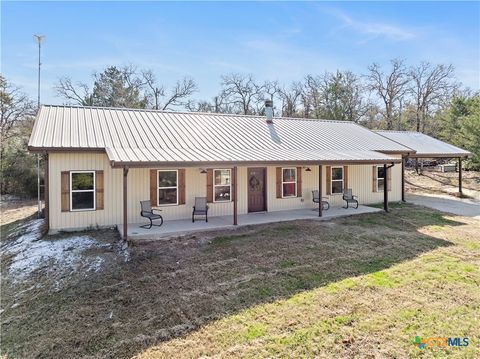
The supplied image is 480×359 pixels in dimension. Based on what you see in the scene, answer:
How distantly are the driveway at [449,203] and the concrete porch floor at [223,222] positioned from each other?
3894 mm

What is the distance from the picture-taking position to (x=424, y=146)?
725 inches

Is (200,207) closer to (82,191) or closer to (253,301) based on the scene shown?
(82,191)

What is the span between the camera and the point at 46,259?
23.8 feet

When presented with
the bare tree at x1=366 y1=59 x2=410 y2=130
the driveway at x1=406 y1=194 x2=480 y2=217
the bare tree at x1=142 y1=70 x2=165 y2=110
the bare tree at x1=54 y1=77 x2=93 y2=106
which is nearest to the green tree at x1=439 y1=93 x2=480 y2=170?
the driveway at x1=406 y1=194 x2=480 y2=217

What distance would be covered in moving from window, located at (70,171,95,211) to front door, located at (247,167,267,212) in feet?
18.1

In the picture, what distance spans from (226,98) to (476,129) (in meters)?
26.5

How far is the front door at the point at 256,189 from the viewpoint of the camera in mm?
11875

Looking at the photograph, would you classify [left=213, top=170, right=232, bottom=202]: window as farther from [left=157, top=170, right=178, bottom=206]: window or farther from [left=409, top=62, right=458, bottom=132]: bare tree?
[left=409, top=62, right=458, bottom=132]: bare tree

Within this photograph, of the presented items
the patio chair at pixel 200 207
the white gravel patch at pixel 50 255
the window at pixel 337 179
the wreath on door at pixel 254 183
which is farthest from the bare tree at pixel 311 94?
the white gravel patch at pixel 50 255

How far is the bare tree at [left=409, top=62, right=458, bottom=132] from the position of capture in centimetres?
3403

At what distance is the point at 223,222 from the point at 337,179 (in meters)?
6.23

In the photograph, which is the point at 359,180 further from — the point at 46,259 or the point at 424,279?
the point at 46,259

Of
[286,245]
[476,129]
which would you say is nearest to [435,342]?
[286,245]

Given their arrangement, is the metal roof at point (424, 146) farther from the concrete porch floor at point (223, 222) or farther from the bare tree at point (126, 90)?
the bare tree at point (126, 90)
